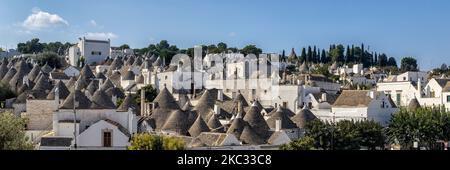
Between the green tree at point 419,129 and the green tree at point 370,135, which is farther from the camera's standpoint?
the green tree at point 419,129

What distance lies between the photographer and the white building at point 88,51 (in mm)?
76875

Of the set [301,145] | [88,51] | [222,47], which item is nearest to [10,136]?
[301,145]

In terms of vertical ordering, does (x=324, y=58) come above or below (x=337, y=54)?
below

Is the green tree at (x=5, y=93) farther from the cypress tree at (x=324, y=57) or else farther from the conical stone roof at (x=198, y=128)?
the cypress tree at (x=324, y=57)

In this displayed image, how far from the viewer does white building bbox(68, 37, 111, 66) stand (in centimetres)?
7688

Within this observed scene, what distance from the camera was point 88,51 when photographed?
78125 mm

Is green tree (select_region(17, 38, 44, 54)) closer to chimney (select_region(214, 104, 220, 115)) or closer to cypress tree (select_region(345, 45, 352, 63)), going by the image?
cypress tree (select_region(345, 45, 352, 63))

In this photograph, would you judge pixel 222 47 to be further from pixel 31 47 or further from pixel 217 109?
pixel 217 109

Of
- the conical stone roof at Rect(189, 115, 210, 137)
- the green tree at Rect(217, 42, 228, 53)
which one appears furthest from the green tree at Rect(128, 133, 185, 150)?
the green tree at Rect(217, 42, 228, 53)

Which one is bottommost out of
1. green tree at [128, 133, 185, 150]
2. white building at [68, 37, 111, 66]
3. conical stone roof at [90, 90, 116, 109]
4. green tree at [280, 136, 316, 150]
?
green tree at [280, 136, 316, 150]

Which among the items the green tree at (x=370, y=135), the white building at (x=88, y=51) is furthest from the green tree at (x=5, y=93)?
the white building at (x=88, y=51)
